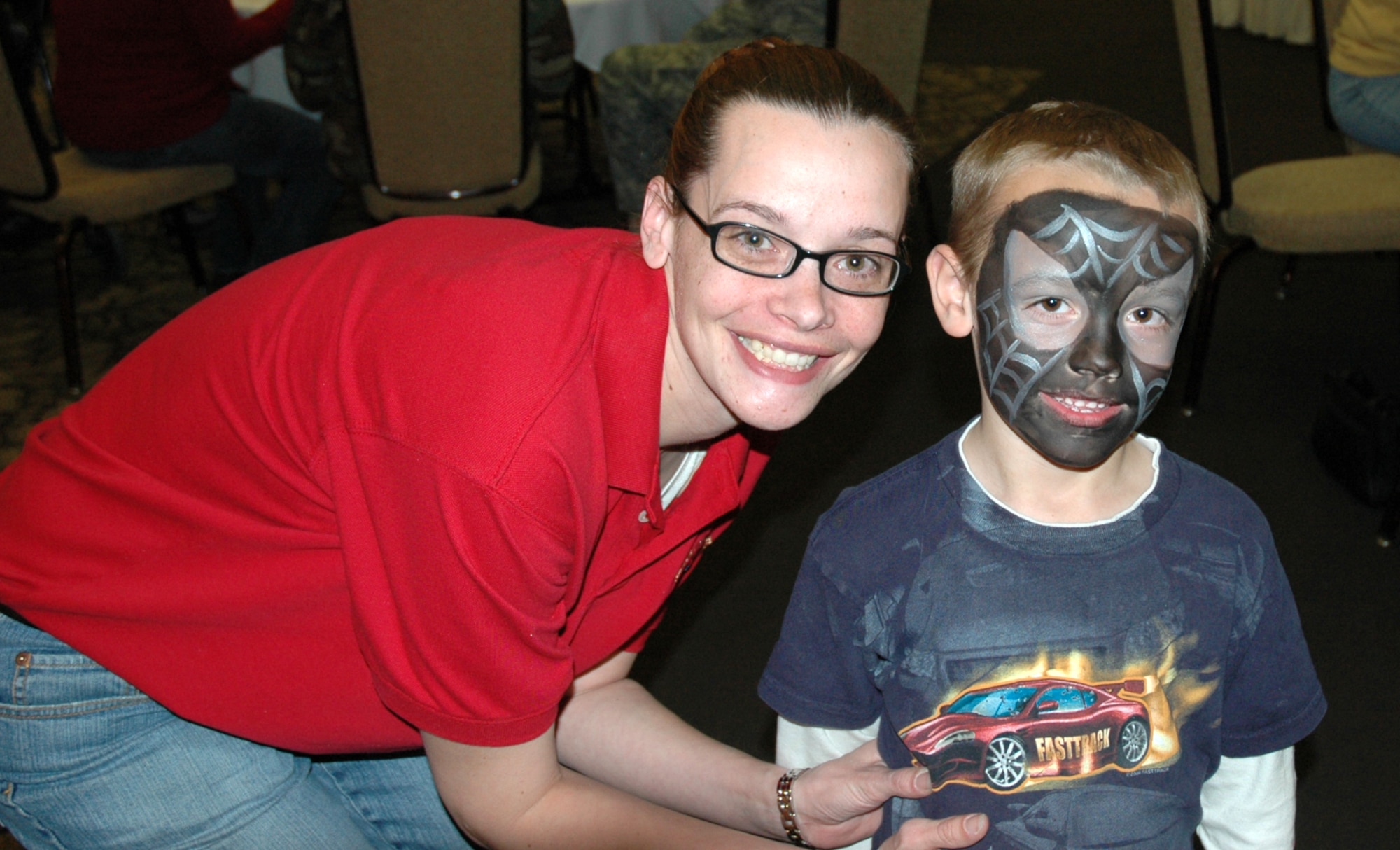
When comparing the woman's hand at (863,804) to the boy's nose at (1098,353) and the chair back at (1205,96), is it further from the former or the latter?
the chair back at (1205,96)

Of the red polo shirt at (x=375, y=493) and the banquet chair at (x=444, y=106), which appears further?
the banquet chair at (x=444, y=106)

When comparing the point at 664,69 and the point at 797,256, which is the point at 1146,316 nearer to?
the point at 797,256

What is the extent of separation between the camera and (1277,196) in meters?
2.62

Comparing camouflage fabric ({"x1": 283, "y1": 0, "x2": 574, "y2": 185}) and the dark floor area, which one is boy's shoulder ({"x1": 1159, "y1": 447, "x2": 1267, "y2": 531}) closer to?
the dark floor area

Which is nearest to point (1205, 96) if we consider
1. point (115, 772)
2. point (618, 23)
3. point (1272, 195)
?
point (1272, 195)

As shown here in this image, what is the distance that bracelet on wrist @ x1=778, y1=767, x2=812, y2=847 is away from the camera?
122cm

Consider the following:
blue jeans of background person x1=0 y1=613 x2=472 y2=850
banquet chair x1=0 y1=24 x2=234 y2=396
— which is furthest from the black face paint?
banquet chair x1=0 y1=24 x2=234 y2=396

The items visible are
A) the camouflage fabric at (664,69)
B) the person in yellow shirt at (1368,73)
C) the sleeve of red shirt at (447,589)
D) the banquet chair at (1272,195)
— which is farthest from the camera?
the camouflage fabric at (664,69)

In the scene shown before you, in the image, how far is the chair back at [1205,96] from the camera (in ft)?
8.09

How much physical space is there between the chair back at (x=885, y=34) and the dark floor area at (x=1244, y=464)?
633 mm

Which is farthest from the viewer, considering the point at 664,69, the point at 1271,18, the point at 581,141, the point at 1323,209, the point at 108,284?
the point at 1271,18

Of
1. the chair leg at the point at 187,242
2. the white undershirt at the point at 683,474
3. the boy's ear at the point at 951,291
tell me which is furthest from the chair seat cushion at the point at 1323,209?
the chair leg at the point at 187,242

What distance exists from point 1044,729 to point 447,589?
1.92 feet

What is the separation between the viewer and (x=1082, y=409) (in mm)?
1068
